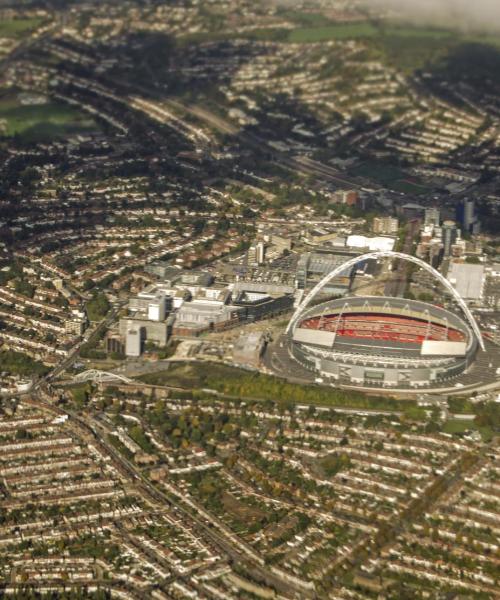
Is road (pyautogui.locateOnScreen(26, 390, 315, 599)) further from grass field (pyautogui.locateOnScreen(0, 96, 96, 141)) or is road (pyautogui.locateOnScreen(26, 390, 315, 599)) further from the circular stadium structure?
grass field (pyautogui.locateOnScreen(0, 96, 96, 141))

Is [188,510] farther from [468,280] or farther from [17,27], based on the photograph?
[17,27]

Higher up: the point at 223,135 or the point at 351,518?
the point at 223,135

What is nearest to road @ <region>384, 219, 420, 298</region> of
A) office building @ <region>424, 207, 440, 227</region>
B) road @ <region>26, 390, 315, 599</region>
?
office building @ <region>424, 207, 440, 227</region>

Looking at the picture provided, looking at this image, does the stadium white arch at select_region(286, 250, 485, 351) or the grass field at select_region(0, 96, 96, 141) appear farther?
the grass field at select_region(0, 96, 96, 141)

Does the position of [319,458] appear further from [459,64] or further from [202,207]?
[459,64]

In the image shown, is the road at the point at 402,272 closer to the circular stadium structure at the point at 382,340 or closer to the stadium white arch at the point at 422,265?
the circular stadium structure at the point at 382,340

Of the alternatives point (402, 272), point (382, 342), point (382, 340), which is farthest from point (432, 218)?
point (382, 342)

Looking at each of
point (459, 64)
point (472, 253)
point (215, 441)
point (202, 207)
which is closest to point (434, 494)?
point (215, 441)
